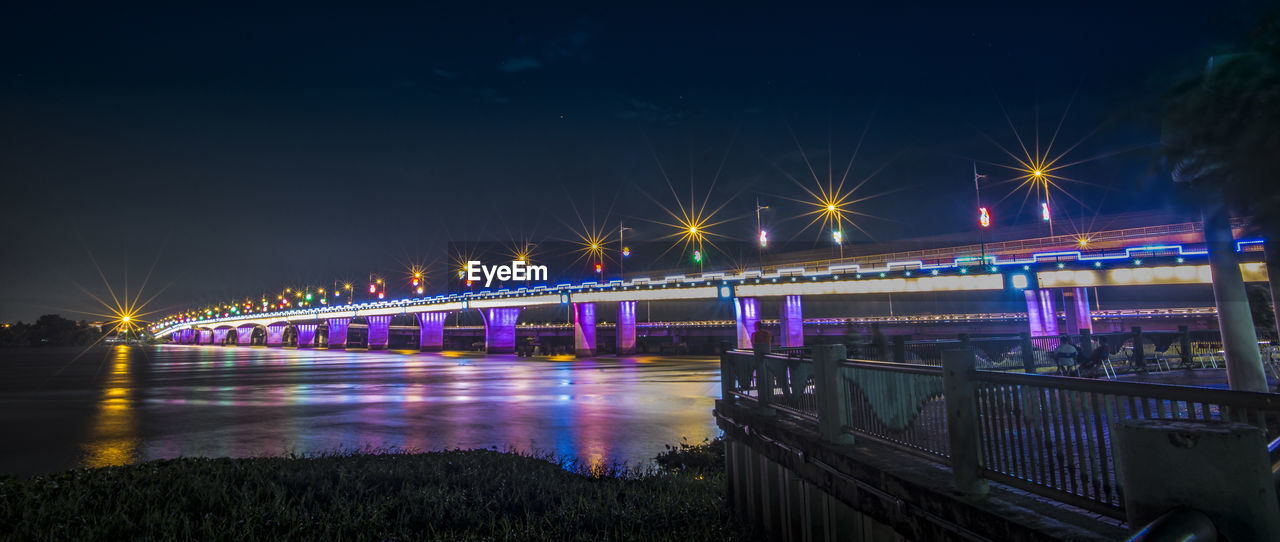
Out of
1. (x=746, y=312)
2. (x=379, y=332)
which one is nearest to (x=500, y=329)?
(x=746, y=312)

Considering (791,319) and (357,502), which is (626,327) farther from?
(357,502)

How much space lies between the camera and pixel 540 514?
26.4ft

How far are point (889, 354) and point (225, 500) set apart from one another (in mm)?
14674

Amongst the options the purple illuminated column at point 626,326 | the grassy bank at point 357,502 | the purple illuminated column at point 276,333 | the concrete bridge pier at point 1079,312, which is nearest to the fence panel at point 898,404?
the grassy bank at point 357,502

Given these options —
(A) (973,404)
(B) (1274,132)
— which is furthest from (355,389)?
(B) (1274,132)

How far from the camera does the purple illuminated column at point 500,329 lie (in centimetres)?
8856

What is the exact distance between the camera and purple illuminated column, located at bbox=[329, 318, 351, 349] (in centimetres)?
13379

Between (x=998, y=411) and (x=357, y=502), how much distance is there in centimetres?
705

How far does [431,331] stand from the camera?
11112 cm

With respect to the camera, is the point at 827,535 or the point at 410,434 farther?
the point at 410,434

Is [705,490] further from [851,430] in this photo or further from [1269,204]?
[1269,204]

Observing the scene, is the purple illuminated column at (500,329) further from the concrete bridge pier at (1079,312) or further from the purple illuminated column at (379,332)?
the concrete bridge pier at (1079,312)

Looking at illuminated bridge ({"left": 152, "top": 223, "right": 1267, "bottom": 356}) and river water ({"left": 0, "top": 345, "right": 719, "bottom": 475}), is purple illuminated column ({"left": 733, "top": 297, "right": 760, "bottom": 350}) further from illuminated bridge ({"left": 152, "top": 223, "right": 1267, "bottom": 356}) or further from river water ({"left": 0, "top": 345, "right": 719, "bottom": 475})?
river water ({"left": 0, "top": 345, "right": 719, "bottom": 475})

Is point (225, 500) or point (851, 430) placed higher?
point (851, 430)
